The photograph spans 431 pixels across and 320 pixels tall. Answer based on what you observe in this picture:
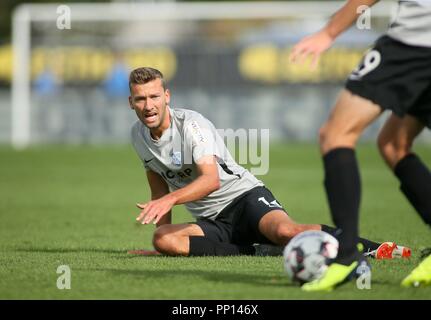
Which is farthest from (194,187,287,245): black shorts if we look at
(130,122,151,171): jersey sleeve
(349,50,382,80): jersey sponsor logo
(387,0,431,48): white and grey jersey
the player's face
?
(387,0,431,48): white and grey jersey

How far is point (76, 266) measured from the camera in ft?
24.6

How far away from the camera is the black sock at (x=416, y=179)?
670 cm

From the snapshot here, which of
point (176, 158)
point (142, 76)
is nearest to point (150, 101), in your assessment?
point (142, 76)

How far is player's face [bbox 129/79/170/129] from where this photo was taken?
25.6 feet

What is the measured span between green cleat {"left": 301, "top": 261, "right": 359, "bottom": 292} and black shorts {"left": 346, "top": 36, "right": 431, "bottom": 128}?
1029 millimetres

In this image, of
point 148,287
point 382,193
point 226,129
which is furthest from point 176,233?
point 226,129

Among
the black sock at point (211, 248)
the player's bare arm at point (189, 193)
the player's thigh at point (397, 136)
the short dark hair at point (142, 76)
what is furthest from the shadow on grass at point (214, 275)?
the short dark hair at point (142, 76)

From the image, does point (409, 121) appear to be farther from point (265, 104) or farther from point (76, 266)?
point (265, 104)

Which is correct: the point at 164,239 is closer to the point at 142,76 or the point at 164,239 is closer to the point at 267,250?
the point at 267,250

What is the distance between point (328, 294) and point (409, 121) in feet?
4.67

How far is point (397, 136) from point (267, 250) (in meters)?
1.98

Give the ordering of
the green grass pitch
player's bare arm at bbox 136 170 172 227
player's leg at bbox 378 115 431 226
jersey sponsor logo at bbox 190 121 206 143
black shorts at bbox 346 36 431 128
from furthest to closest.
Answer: player's bare arm at bbox 136 170 172 227 → jersey sponsor logo at bbox 190 121 206 143 → player's leg at bbox 378 115 431 226 → the green grass pitch → black shorts at bbox 346 36 431 128

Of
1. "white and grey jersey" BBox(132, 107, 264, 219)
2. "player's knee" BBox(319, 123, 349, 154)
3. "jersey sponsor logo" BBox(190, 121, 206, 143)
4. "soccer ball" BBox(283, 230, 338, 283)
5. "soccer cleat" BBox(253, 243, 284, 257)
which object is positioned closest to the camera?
"player's knee" BBox(319, 123, 349, 154)

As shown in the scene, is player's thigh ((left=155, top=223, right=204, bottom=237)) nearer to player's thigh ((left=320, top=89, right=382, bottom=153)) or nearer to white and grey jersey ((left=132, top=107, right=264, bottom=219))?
white and grey jersey ((left=132, top=107, right=264, bottom=219))
